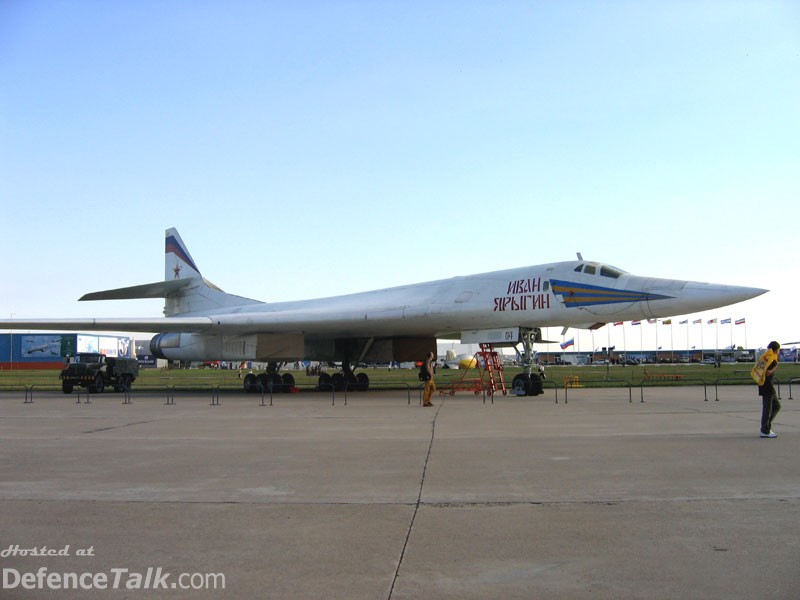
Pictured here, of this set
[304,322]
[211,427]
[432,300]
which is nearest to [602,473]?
[211,427]

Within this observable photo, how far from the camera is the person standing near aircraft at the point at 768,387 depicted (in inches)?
340

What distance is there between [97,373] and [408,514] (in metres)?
21.3

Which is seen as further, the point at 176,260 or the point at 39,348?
the point at 39,348

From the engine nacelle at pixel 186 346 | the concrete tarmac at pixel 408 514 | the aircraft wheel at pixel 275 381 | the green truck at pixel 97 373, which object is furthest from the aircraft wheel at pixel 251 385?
the concrete tarmac at pixel 408 514

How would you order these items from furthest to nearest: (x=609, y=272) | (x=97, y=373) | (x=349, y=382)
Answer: (x=349, y=382), (x=97, y=373), (x=609, y=272)

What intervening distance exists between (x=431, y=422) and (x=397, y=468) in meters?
4.63

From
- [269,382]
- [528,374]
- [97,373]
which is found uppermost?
[97,373]

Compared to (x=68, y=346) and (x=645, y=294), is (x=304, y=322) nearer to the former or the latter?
(x=645, y=294)

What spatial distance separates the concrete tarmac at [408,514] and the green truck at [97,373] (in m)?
14.0

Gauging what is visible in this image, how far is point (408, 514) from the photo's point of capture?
16.0 ft

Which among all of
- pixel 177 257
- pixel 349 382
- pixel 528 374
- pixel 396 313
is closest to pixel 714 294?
pixel 528 374

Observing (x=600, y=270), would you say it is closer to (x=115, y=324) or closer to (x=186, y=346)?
(x=115, y=324)

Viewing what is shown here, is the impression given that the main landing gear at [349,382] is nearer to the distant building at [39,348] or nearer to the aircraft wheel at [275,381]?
the aircraft wheel at [275,381]

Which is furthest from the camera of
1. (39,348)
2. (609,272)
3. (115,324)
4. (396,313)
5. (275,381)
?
(39,348)
